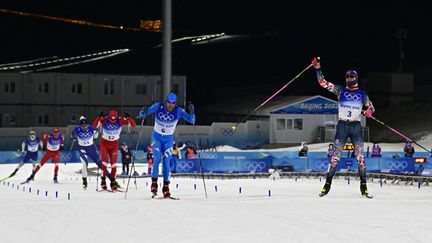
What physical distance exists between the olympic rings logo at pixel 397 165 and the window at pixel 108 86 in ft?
127

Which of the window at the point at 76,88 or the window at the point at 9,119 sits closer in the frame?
the window at the point at 9,119

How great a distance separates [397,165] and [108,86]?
3953 centimetres

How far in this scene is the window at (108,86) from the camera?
67.9 metres

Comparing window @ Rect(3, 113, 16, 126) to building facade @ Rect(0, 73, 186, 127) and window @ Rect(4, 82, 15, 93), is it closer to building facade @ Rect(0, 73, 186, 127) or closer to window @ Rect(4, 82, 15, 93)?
building facade @ Rect(0, 73, 186, 127)

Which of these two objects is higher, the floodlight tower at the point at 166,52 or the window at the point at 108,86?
the window at the point at 108,86

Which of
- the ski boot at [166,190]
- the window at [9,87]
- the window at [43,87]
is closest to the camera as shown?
the ski boot at [166,190]

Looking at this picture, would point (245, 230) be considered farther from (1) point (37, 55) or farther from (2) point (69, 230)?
(1) point (37, 55)

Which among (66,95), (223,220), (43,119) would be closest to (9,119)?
(43,119)

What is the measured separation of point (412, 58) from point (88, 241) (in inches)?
3991

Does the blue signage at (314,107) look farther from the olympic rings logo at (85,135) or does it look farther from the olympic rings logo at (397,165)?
the olympic rings logo at (85,135)

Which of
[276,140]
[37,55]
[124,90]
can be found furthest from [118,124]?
[37,55]

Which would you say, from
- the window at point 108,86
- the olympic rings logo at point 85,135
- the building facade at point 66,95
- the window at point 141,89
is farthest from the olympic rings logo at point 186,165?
the window at point 108,86

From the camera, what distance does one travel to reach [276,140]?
195 ft

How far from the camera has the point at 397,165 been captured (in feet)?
103
